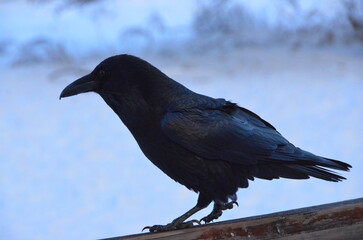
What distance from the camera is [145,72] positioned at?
5.26 ft

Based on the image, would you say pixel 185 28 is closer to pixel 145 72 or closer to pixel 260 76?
pixel 260 76

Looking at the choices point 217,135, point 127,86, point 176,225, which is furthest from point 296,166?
point 127,86

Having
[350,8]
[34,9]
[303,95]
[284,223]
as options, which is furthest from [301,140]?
[284,223]

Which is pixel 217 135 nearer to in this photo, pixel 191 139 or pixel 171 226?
pixel 191 139

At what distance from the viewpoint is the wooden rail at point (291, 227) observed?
1347mm

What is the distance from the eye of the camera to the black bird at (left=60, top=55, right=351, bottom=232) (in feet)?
5.07

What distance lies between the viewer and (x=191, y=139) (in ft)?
5.06

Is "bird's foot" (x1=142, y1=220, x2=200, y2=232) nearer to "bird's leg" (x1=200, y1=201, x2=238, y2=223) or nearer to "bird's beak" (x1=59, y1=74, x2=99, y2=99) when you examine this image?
"bird's leg" (x1=200, y1=201, x2=238, y2=223)

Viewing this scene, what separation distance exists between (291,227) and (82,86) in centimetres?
55

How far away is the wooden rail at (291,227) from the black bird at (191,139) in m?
0.11

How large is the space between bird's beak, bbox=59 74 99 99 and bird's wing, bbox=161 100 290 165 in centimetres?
18

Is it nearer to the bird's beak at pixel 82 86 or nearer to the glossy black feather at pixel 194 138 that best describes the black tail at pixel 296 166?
the glossy black feather at pixel 194 138

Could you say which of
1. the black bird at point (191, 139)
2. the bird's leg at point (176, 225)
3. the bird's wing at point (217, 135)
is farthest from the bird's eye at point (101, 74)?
the bird's leg at point (176, 225)

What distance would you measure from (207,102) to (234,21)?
788 millimetres
